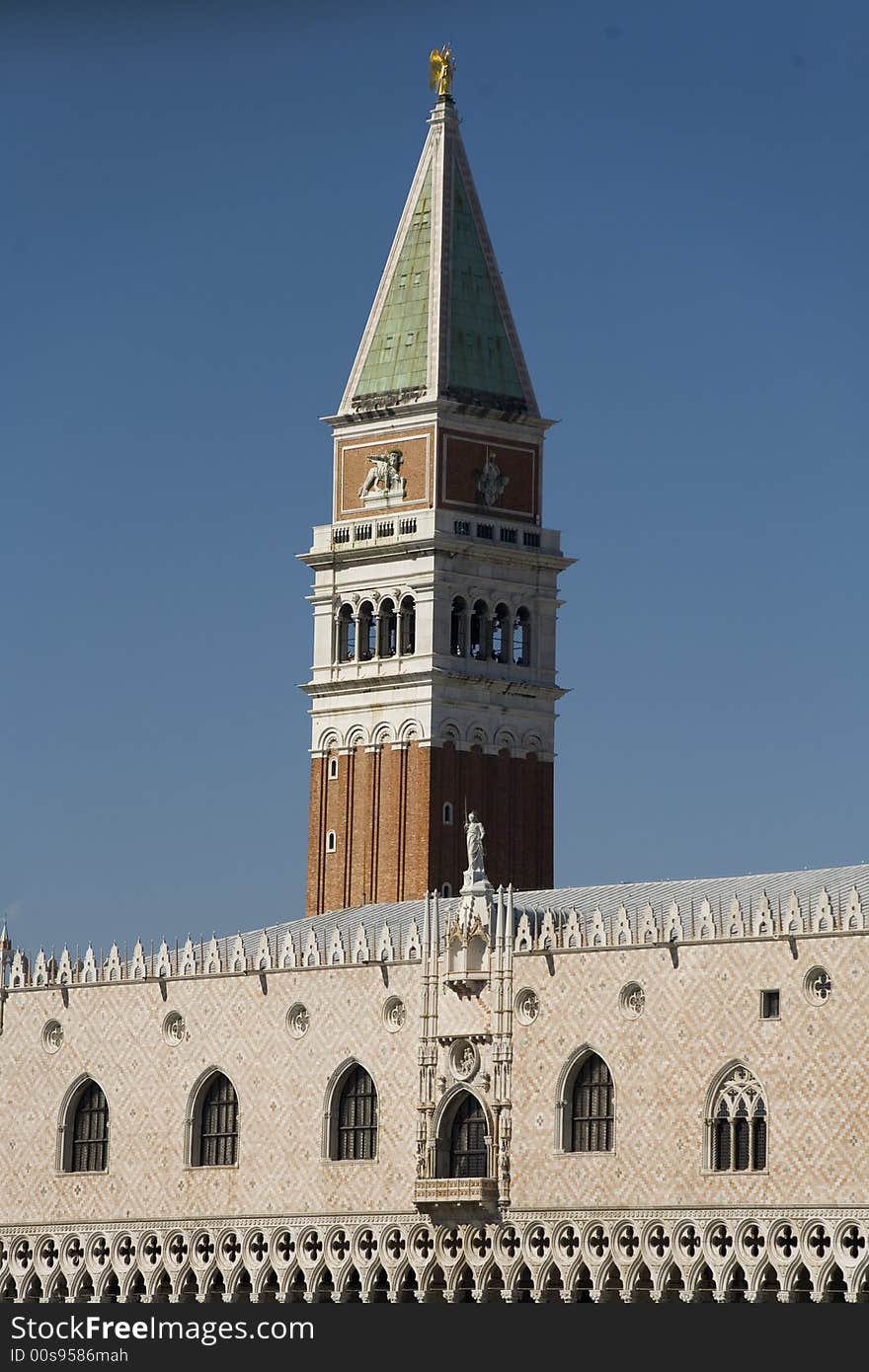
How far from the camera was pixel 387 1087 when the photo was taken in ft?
327

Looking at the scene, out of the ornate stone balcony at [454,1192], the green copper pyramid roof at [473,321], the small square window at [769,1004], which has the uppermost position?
the green copper pyramid roof at [473,321]

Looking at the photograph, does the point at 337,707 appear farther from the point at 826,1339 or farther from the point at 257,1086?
A: the point at 826,1339

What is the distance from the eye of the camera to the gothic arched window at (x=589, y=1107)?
9531 centimetres

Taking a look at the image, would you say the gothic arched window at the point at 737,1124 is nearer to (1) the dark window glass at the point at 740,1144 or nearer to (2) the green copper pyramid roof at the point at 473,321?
(1) the dark window glass at the point at 740,1144

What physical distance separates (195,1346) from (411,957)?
18961 millimetres

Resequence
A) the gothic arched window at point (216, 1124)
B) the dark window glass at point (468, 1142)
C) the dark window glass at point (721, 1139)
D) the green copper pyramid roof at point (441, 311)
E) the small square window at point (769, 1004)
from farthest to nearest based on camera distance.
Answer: the green copper pyramid roof at point (441, 311), the gothic arched window at point (216, 1124), the dark window glass at point (468, 1142), the dark window glass at point (721, 1139), the small square window at point (769, 1004)

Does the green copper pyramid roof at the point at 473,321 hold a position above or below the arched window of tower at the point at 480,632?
above

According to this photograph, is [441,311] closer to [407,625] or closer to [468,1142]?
[407,625]

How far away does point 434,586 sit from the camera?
117m

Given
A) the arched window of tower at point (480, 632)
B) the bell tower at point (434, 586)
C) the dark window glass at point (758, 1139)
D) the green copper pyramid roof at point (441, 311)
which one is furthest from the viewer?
the arched window of tower at point (480, 632)

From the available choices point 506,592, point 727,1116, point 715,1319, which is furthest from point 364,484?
point 715,1319

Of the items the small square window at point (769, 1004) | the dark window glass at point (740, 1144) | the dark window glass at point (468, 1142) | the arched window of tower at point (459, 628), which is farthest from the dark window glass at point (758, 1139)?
the arched window of tower at point (459, 628)

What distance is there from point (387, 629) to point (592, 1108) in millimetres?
26618

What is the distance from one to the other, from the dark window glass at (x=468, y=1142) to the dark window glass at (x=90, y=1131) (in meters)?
12.3
